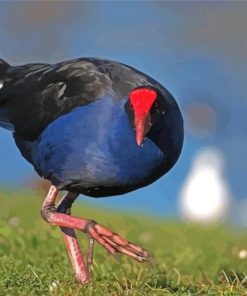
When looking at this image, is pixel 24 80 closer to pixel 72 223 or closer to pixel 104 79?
pixel 104 79

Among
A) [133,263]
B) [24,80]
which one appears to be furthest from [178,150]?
[133,263]

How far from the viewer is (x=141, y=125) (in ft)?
16.6

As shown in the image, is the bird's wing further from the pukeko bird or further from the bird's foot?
the bird's foot

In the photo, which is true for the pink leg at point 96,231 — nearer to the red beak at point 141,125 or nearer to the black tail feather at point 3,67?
the red beak at point 141,125

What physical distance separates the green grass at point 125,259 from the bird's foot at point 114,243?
35cm

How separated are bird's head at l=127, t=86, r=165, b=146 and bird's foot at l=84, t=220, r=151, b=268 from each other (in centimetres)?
50

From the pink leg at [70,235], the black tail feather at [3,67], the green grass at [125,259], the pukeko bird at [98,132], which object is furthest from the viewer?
the black tail feather at [3,67]

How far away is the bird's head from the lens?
5.06 meters

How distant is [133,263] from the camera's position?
7121 millimetres

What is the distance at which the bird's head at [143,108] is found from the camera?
5.06 m

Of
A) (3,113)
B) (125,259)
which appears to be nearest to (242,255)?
(125,259)

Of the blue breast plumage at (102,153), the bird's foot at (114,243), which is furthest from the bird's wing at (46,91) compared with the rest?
the bird's foot at (114,243)

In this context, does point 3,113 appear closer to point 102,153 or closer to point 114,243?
point 102,153

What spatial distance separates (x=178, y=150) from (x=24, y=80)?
1.19 meters
